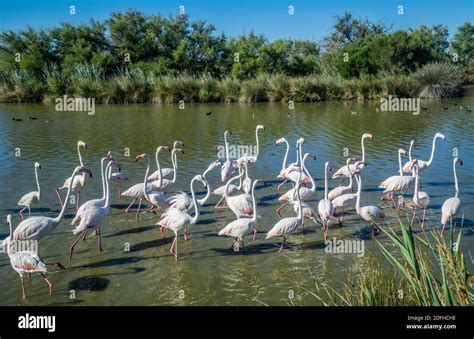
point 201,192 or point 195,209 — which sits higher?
point 195,209

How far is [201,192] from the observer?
11.3 m

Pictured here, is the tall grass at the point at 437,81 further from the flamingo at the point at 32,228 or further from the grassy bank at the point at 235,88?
the flamingo at the point at 32,228

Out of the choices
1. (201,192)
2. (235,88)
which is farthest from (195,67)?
(201,192)

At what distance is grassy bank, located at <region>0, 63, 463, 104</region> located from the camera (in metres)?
32.0

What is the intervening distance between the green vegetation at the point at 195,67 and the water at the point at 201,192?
286 inches

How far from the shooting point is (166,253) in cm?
802

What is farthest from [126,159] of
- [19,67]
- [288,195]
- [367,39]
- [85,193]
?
[367,39]

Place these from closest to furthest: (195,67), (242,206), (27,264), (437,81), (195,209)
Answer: (27,264) < (195,209) < (242,206) < (437,81) < (195,67)

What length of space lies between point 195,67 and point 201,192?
29.9 meters

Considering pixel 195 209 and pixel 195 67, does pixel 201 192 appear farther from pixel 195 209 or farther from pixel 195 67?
pixel 195 67

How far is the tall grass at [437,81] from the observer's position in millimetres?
31781

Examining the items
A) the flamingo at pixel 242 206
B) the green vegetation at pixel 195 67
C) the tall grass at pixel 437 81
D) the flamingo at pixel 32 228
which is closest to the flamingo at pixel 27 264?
the flamingo at pixel 32 228

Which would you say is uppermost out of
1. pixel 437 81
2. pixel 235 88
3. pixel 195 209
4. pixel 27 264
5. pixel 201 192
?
pixel 437 81
